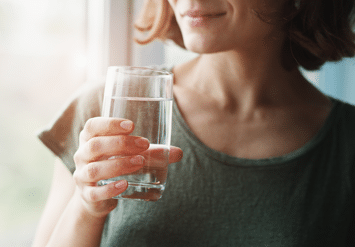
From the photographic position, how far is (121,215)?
825mm

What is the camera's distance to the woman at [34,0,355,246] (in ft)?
2.62

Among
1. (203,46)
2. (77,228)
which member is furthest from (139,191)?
(203,46)

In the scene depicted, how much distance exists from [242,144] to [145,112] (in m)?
0.44

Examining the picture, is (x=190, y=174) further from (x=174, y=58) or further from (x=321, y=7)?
(x=174, y=58)

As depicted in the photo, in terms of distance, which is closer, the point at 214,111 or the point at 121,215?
the point at 121,215

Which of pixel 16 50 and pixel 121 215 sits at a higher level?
pixel 16 50

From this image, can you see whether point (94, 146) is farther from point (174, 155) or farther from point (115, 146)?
point (174, 155)

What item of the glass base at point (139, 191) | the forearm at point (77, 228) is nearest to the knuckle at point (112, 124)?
the glass base at point (139, 191)

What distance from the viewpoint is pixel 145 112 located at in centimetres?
54

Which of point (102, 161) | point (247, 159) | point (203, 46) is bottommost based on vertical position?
point (247, 159)

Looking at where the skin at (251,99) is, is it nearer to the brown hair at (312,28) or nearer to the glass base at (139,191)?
the brown hair at (312,28)

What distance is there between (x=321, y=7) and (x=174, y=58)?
2.33 ft

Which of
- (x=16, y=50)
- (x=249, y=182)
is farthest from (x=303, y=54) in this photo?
(x=16, y=50)

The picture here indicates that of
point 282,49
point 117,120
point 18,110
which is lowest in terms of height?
point 18,110
